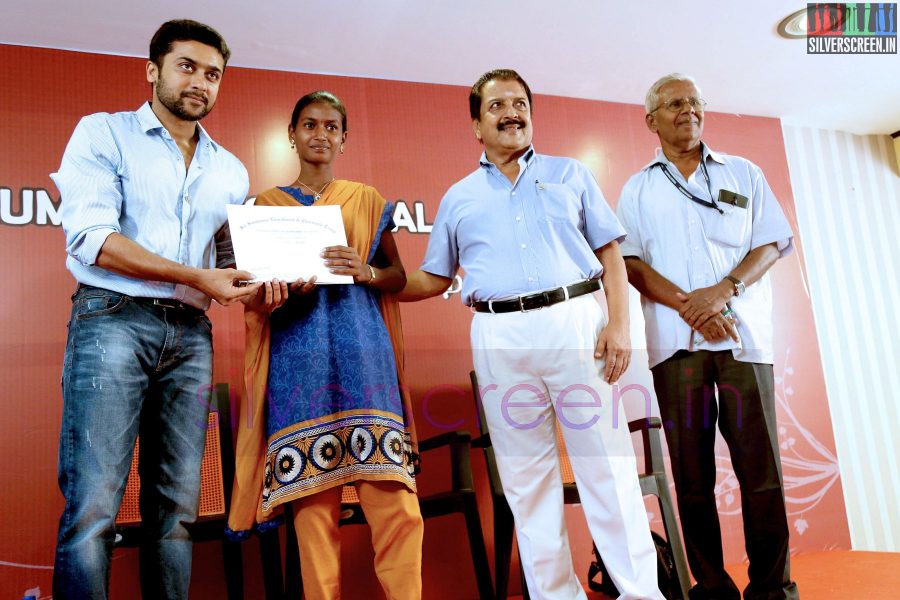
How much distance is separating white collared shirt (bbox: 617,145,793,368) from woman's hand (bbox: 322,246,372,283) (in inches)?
43.1

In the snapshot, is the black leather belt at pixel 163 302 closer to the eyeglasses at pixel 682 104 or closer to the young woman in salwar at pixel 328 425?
the young woman in salwar at pixel 328 425

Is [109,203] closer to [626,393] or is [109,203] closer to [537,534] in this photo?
[537,534]

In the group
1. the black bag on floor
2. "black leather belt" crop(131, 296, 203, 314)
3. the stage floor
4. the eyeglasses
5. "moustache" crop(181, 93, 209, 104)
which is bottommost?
the stage floor

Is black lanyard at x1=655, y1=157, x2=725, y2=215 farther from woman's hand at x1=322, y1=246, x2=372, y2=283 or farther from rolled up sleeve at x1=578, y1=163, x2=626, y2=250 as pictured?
woman's hand at x1=322, y1=246, x2=372, y2=283

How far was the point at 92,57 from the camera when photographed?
3.36 meters

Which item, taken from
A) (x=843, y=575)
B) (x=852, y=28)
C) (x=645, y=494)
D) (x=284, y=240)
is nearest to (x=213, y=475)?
(x=284, y=240)

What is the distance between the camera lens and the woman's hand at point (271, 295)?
2.14m

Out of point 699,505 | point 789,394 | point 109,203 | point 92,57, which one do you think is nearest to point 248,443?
point 109,203

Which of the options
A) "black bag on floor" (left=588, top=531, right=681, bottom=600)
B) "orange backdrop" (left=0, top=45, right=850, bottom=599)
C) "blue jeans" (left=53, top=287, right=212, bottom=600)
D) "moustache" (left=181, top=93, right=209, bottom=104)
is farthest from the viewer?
"orange backdrop" (left=0, top=45, right=850, bottom=599)

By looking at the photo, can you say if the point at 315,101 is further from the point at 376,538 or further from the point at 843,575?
the point at 843,575

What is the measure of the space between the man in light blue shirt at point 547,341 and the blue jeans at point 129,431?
0.90 meters

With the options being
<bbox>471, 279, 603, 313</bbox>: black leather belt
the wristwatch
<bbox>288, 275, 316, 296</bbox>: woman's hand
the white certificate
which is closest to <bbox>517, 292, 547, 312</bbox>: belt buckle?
<bbox>471, 279, 603, 313</bbox>: black leather belt

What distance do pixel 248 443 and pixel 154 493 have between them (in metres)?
0.30

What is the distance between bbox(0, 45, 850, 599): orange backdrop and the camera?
3.00m
